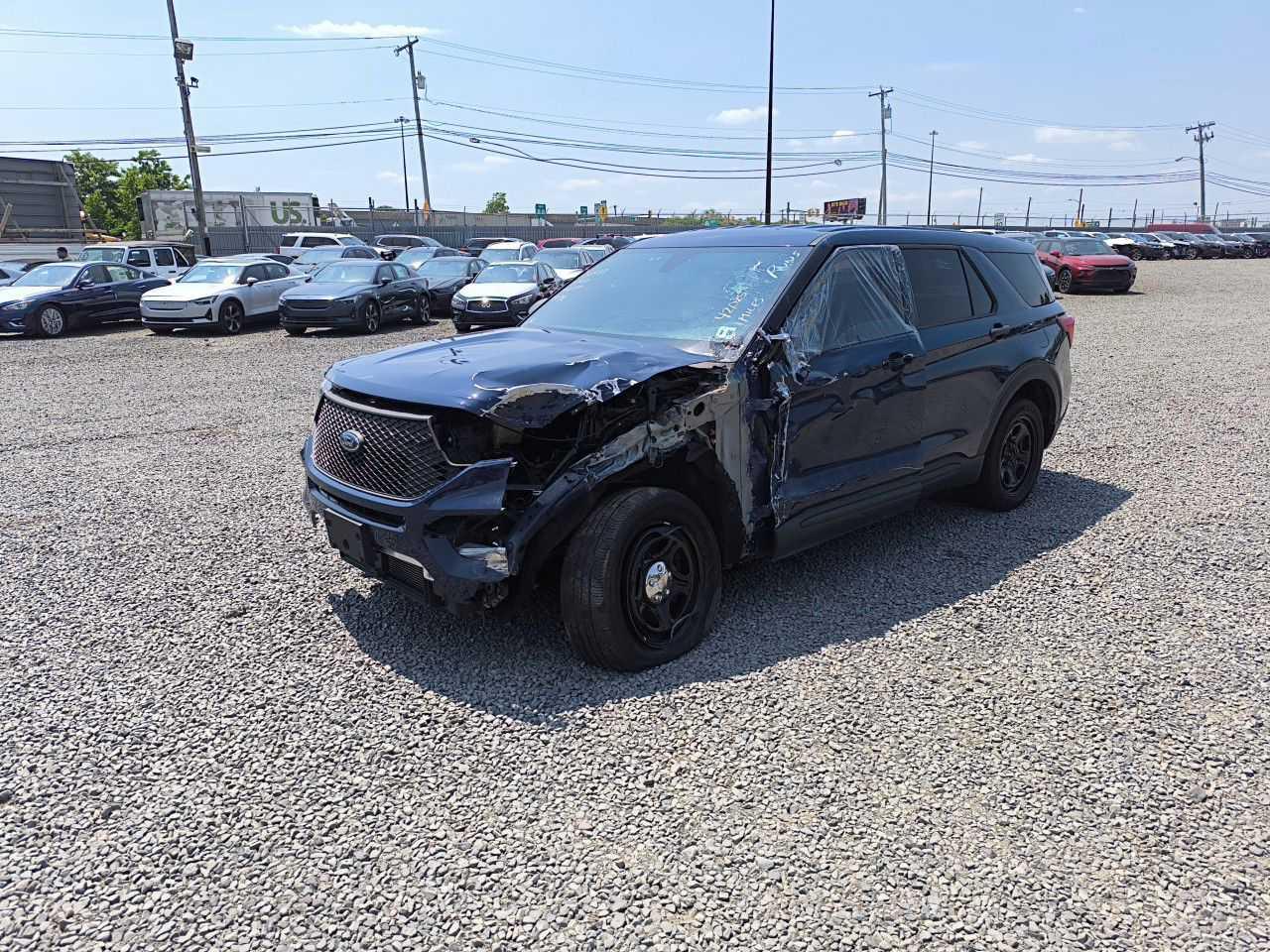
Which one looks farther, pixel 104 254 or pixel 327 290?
pixel 104 254

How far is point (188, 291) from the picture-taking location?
685 inches

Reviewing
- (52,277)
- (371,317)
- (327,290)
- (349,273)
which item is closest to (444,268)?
(349,273)

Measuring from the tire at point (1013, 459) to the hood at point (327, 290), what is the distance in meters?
14.1

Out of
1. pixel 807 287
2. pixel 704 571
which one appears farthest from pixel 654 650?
pixel 807 287

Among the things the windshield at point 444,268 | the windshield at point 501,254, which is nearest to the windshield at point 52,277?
the windshield at point 444,268

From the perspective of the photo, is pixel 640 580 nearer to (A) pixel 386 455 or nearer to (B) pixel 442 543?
(B) pixel 442 543

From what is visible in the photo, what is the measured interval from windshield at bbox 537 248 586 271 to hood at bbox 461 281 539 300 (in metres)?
2.50

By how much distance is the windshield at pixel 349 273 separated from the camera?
18.0 m

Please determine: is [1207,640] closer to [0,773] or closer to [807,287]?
[807,287]

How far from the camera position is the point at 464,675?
12.2 ft

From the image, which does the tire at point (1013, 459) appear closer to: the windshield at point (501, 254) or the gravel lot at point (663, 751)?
the gravel lot at point (663, 751)

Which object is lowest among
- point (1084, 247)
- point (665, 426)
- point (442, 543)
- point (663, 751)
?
point (663, 751)

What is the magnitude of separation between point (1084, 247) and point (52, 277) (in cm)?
2590

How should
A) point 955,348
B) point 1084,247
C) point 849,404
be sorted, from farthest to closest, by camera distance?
point 1084,247 < point 955,348 < point 849,404
